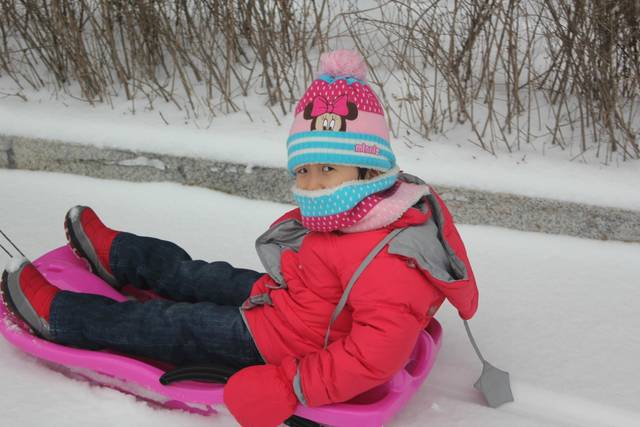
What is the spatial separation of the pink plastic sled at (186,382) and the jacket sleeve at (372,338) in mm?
64

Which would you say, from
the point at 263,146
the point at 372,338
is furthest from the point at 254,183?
the point at 372,338

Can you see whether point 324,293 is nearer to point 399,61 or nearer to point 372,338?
point 372,338

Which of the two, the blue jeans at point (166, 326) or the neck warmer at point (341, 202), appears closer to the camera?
the neck warmer at point (341, 202)

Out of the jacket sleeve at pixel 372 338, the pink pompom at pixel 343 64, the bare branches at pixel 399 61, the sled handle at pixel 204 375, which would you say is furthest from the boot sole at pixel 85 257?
the bare branches at pixel 399 61

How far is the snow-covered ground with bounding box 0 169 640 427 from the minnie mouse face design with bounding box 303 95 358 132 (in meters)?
0.76

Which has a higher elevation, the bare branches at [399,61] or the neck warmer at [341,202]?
the bare branches at [399,61]

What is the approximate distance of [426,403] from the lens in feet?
6.52

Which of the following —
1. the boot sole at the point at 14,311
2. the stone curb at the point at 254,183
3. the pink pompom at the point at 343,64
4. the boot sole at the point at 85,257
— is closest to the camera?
the pink pompom at the point at 343,64

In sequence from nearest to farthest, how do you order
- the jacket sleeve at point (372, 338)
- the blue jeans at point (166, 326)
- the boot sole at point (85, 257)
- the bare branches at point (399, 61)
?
the jacket sleeve at point (372, 338) → the blue jeans at point (166, 326) → the boot sole at point (85, 257) → the bare branches at point (399, 61)

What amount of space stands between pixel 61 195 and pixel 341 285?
6.07 feet

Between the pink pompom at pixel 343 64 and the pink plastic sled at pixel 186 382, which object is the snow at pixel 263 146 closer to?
the pink plastic sled at pixel 186 382

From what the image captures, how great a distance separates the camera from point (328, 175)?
1.72 m

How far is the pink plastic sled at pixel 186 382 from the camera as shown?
1.73 metres

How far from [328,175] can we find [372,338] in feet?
1.23
